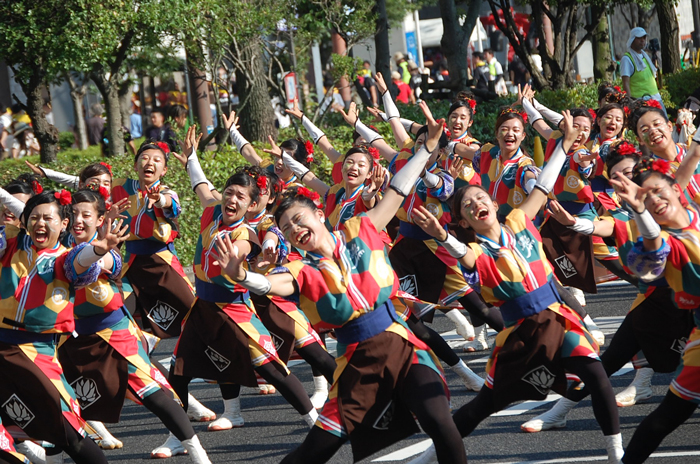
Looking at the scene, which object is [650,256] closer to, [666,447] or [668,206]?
[668,206]

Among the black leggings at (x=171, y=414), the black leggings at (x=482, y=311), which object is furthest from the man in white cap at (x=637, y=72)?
the black leggings at (x=171, y=414)

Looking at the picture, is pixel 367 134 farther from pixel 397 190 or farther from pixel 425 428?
pixel 425 428

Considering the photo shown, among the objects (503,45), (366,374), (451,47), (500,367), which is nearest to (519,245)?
(500,367)

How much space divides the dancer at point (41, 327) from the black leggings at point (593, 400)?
1757 mm

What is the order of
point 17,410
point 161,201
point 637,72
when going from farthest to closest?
point 637,72
point 161,201
point 17,410

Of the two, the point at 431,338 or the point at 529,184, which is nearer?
the point at 431,338

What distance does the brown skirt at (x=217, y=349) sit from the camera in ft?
18.0

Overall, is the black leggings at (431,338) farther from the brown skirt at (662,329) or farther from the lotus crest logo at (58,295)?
the lotus crest logo at (58,295)

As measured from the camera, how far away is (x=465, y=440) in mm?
5270

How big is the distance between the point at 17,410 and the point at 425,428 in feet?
6.69

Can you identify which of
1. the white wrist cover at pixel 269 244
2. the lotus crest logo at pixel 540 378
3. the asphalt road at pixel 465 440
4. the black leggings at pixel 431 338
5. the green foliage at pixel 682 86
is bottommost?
the asphalt road at pixel 465 440

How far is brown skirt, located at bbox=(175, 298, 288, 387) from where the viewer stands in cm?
Answer: 548

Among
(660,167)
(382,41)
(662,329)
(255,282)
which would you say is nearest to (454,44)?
(382,41)

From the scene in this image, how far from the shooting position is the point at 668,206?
3.97m
